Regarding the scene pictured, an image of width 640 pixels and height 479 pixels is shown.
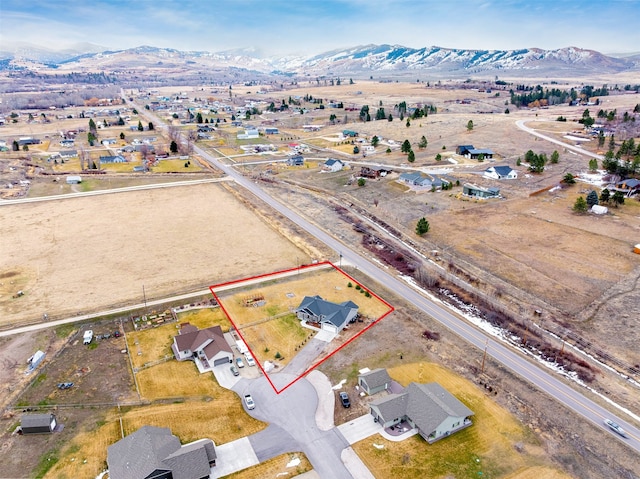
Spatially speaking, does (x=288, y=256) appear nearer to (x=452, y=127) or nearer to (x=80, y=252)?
(x=80, y=252)

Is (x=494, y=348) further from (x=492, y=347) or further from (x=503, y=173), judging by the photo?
(x=503, y=173)

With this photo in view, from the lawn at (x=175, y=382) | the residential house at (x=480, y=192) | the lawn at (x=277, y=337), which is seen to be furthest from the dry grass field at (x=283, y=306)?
the residential house at (x=480, y=192)

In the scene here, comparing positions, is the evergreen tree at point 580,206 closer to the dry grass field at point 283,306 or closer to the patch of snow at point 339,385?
the dry grass field at point 283,306

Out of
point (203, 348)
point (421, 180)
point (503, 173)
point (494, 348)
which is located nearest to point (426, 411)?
point (494, 348)

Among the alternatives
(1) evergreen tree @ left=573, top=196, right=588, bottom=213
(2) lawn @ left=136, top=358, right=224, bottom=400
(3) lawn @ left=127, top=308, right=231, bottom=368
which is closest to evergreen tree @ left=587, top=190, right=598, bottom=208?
(1) evergreen tree @ left=573, top=196, right=588, bottom=213

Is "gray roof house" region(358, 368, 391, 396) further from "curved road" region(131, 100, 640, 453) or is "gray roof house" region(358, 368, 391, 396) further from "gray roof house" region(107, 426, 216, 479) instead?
"gray roof house" region(107, 426, 216, 479)

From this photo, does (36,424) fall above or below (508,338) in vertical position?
above

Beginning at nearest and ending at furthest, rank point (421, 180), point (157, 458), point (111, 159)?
point (157, 458) < point (421, 180) < point (111, 159)
